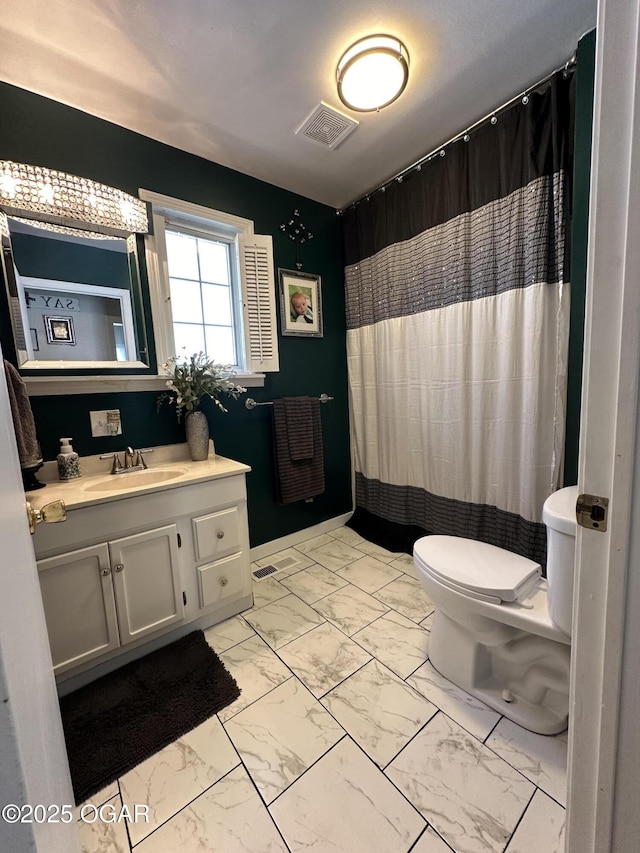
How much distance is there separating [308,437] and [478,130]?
194 cm

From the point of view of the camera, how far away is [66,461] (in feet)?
5.05

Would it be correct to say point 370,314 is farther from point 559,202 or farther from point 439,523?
point 439,523

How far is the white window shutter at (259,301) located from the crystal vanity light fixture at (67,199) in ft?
1.93

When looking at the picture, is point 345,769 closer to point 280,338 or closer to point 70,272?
point 280,338

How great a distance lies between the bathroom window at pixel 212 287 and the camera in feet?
5.97

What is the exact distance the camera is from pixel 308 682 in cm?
133

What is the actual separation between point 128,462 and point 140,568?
1.86 feet

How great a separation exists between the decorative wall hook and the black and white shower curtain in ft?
1.14

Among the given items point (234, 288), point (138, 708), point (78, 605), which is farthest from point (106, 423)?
point (138, 708)

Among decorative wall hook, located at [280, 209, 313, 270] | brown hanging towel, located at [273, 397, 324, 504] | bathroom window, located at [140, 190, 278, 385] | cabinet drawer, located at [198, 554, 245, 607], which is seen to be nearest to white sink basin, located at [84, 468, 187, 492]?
cabinet drawer, located at [198, 554, 245, 607]

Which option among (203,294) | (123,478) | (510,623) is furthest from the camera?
(203,294)

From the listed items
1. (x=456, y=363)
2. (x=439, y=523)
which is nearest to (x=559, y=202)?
(x=456, y=363)

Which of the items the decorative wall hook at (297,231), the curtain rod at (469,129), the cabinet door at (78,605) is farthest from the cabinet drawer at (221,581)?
the curtain rod at (469,129)

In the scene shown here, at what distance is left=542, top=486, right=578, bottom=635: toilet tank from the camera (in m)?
0.92
